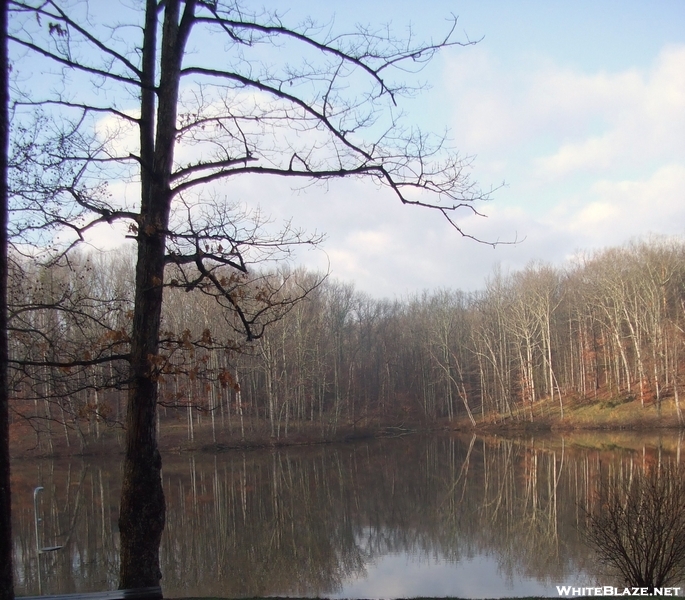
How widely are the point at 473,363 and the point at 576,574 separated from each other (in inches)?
1620

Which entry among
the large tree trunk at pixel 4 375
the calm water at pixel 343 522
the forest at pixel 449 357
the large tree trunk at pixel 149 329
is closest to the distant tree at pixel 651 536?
the calm water at pixel 343 522

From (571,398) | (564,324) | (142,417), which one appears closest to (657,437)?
(571,398)

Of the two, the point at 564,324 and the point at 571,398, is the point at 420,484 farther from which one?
the point at 564,324

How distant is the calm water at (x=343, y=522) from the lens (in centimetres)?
1307

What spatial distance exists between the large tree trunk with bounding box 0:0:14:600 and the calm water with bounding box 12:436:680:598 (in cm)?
846

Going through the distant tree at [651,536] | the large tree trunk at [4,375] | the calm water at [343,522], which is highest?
the large tree trunk at [4,375]

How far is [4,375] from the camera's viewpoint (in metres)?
4.78

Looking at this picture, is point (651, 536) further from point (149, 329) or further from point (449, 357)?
point (449, 357)

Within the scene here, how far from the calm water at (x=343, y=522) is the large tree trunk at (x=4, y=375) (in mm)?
8458

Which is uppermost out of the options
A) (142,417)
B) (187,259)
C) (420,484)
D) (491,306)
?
(491,306)

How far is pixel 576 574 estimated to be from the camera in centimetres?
1246

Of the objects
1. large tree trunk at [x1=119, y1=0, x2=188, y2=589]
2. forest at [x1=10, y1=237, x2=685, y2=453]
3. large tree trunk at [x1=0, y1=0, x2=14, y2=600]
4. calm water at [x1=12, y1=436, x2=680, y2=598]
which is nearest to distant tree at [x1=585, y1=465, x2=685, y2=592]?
calm water at [x1=12, y1=436, x2=680, y2=598]

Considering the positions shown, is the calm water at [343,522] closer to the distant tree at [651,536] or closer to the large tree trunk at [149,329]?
the distant tree at [651,536]

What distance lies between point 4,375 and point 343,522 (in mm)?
15848
